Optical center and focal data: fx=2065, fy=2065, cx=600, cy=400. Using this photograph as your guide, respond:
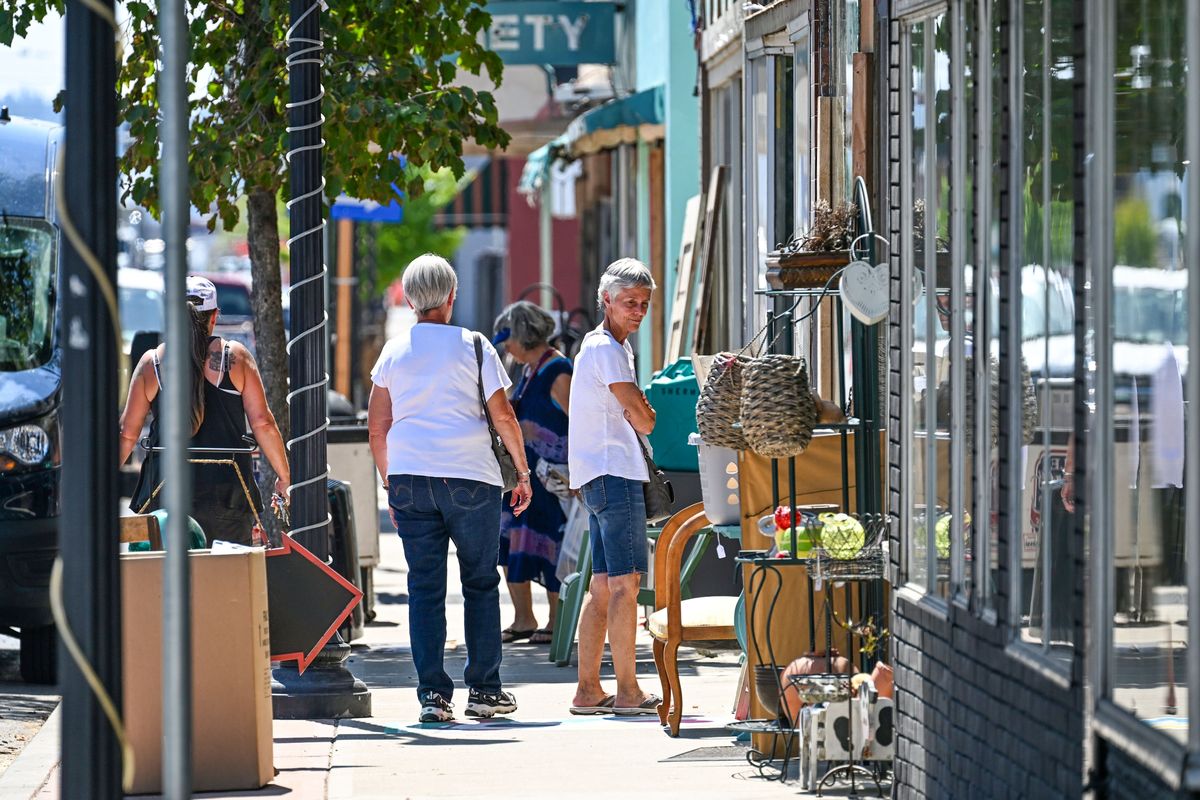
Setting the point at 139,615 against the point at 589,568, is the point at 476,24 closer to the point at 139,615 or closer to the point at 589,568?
the point at 589,568

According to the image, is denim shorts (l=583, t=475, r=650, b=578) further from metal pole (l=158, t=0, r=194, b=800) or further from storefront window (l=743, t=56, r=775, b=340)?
metal pole (l=158, t=0, r=194, b=800)

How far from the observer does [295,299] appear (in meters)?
8.54

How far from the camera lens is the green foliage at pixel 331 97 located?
33.8ft

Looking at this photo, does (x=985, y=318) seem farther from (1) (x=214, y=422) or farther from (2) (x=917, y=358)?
(1) (x=214, y=422)

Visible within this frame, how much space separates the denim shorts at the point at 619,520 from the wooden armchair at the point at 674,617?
0.14 m

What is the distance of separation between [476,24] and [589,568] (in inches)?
127

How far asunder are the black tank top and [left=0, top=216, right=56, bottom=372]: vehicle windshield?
2218mm

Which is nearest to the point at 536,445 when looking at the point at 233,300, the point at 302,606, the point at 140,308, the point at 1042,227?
the point at 302,606

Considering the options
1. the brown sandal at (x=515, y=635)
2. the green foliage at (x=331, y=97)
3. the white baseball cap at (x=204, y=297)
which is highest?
the green foliage at (x=331, y=97)

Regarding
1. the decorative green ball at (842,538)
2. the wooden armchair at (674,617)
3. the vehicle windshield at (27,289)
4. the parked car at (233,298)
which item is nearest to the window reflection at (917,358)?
the decorative green ball at (842,538)

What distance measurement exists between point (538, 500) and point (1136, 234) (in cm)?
450

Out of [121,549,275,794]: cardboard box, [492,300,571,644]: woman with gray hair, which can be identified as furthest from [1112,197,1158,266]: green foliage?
[492,300,571,644]: woman with gray hair

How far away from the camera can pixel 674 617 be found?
A: 25.6 feet

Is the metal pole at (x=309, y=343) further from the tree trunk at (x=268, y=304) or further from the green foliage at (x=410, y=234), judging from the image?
the green foliage at (x=410, y=234)
